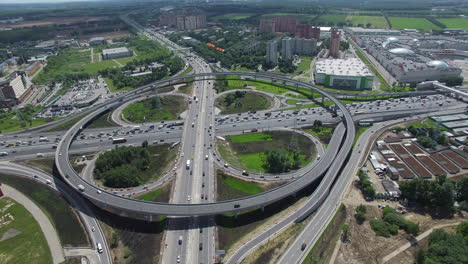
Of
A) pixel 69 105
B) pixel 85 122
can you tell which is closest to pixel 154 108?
pixel 85 122

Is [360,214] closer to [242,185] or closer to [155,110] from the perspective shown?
[242,185]

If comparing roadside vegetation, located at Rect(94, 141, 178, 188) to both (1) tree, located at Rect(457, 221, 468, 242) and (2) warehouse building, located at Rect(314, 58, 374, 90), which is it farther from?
(2) warehouse building, located at Rect(314, 58, 374, 90)

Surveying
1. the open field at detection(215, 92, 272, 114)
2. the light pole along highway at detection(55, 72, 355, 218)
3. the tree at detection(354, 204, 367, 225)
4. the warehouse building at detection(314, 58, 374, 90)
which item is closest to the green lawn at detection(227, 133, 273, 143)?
the open field at detection(215, 92, 272, 114)

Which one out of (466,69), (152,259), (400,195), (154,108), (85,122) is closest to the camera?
(152,259)

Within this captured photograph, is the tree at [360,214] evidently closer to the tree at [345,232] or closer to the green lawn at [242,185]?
the tree at [345,232]

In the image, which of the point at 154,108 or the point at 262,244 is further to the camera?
the point at 154,108

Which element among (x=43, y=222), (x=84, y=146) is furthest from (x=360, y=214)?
(x=84, y=146)

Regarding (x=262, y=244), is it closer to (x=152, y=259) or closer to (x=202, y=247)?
(x=202, y=247)
